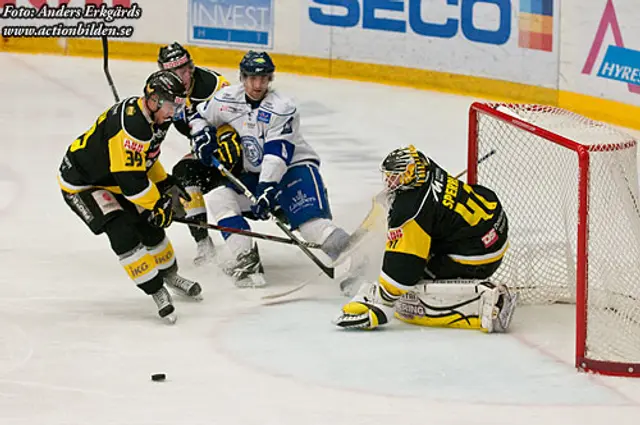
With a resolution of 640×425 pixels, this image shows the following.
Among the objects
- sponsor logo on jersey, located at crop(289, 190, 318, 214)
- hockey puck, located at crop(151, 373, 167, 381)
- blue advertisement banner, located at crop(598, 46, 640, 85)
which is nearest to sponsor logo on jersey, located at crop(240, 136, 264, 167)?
sponsor logo on jersey, located at crop(289, 190, 318, 214)

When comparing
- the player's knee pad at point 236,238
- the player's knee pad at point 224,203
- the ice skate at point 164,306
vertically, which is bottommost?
the ice skate at point 164,306

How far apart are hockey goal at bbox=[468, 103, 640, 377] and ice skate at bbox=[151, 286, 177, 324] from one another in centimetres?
129

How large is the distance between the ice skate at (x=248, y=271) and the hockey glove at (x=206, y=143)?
1.42 feet

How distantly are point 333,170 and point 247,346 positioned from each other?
2.82 metres

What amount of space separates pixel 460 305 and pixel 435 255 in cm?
21

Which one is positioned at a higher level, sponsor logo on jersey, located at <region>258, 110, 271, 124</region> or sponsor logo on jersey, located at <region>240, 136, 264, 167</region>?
sponsor logo on jersey, located at <region>258, 110, 271, 124</region>

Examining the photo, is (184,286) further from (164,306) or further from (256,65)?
(256,65)

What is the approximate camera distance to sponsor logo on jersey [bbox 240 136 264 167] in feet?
18.0

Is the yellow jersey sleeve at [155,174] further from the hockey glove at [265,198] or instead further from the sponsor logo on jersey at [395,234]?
the sponsor logo on jersey at [395,234]

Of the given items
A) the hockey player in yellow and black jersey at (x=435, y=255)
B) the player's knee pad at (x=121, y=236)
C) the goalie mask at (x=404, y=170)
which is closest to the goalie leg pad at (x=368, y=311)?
the hockey player in yellow and black jersey at (x=435, y=255)

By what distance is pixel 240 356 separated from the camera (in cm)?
450

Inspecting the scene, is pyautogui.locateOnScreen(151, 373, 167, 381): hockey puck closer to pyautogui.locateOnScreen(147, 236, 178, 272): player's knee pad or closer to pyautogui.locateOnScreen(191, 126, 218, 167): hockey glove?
pyautogui.locateOnScreen(147, 236, 178, 272): player's knee pad

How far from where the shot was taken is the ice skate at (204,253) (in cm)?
573

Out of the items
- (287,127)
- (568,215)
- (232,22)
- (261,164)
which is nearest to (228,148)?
(261,164)
